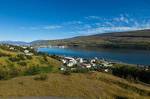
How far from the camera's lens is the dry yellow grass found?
58.6 ft

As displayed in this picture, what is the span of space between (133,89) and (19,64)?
1998 inches

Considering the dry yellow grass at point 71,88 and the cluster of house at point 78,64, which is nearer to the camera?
the dry yellow grass at point 71,88

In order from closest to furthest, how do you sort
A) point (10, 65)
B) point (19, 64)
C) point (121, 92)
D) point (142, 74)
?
point (121, 92) < point (142, 74) < point (10, 65) < point (19, 64)

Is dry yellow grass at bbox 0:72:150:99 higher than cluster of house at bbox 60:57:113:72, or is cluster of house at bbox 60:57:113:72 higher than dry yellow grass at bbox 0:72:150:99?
dry yellow grass at bbox 0:72:150:99

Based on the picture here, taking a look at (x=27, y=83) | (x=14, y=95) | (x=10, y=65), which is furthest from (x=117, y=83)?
(x=10, y=65)

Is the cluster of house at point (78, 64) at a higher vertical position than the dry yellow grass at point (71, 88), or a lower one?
lower

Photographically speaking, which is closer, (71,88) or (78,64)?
(71,88)

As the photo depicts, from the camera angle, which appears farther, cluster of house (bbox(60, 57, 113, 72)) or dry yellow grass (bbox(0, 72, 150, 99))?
cluster of house (bbox(60, 57, 113, 72))

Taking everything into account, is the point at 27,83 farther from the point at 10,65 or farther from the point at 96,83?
the point at 10,65

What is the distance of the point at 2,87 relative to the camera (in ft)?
62.3

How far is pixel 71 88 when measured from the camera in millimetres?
19219

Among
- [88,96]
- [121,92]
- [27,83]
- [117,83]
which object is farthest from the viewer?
[117,83]

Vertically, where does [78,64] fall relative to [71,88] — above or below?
below

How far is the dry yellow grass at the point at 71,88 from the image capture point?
17.9m
